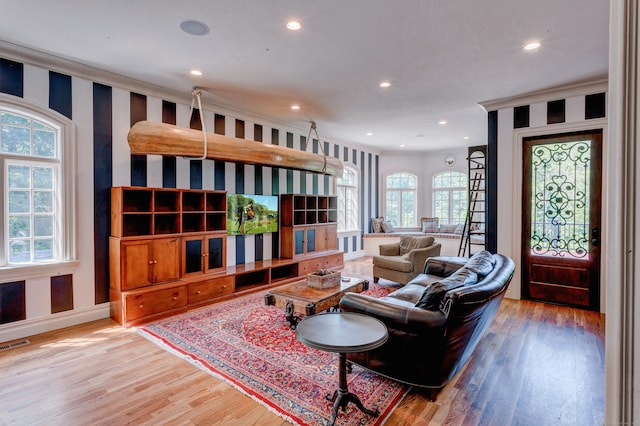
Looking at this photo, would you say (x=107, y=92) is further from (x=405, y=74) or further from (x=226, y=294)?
(x=405, y=74)

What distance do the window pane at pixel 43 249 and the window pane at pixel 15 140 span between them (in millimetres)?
990

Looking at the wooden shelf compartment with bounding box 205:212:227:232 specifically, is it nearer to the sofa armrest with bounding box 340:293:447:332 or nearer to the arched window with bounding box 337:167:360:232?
the sofa armrest with bounding box 340:293:447:332

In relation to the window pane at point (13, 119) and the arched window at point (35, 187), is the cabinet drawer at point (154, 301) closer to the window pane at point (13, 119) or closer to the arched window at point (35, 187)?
the arched window at point (35, 187)

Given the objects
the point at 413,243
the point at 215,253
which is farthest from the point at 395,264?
the point at 215,253

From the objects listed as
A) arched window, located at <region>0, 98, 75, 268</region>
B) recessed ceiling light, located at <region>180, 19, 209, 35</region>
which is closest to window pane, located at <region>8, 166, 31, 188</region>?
arched window, located at <region>0, 98, 75, 268</region>

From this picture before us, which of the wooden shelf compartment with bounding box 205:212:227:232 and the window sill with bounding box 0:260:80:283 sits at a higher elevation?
the wooden shelf compartment with bounding box 205:212:227:232

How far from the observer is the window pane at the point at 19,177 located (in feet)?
11.5

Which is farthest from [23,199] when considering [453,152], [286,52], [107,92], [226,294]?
[453,152]

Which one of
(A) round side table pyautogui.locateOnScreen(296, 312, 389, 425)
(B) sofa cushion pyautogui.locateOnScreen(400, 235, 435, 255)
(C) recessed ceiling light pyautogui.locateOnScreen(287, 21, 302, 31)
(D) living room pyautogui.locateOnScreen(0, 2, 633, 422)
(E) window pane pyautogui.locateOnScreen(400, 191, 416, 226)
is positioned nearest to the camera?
(A) round side table pyautogui.locateOnScreen(296, 312, 389, 425)

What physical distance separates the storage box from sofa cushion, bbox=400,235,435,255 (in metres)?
2.35

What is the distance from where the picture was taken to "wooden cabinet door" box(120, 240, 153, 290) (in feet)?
12.8

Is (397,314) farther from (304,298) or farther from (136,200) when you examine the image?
(136,200)

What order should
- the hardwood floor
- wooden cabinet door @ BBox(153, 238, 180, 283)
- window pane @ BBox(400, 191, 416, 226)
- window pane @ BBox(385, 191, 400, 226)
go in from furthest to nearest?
window pane @ BBox(400, 191, 416, 226) < window pane @ BBox(385, 191, 400, 226) < wooden cabinet door @ BBox(153, 238, 180, 283) < the hardwood floor

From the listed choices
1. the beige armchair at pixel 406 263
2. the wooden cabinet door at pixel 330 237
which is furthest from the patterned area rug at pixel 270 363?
the wooden cabinet door at pixel 330 237
